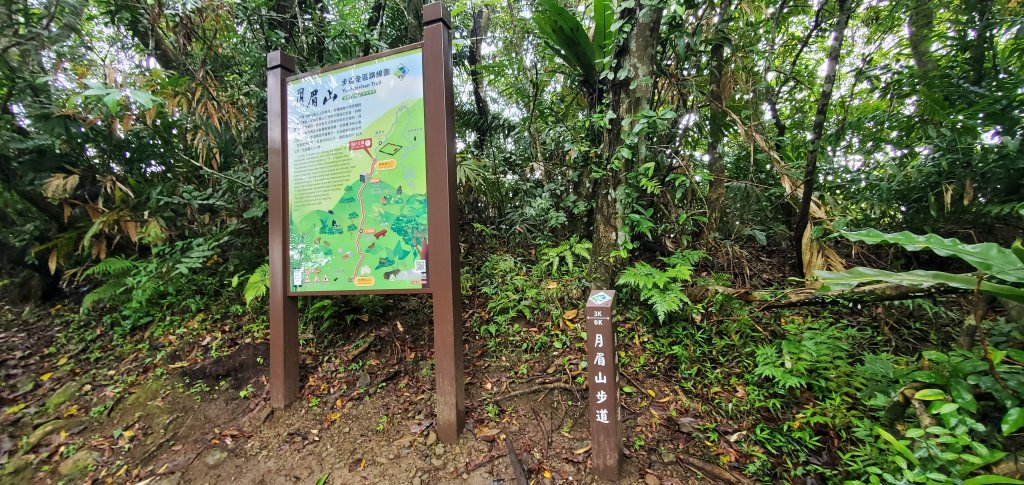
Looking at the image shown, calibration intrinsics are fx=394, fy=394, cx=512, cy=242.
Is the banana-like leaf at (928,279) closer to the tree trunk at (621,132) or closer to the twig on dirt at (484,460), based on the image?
the tree trunk at (621,132)

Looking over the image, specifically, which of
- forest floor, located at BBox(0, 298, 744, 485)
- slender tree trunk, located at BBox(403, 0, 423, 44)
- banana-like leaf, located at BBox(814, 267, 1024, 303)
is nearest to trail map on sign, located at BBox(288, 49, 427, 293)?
forest floor, located at BBox(0, 298, 744, 485)

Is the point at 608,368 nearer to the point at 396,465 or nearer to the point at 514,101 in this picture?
the point at 396,465

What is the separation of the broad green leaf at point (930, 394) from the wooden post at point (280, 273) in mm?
3850

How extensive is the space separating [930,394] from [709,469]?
3.68 ft

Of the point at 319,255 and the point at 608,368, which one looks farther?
the point at 319,255

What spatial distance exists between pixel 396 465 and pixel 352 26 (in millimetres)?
4147

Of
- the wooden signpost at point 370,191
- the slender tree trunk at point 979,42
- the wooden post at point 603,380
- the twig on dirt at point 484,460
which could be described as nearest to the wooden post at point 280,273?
the wooden signpost at point 370,191

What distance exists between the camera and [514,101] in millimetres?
5332

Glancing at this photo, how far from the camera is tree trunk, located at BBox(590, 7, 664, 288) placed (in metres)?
3.27

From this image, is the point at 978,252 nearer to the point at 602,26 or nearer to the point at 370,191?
the point at 602,26

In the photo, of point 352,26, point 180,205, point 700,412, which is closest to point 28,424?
point 180,205

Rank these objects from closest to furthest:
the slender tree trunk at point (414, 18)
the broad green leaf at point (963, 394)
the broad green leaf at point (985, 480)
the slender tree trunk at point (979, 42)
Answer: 1. the broad green leaf at point (985, 480)
2. the broad green leaf at point (963, 394)
3. the slender tree trunk at point (979, 42)
4. the slender tree trunk at point (414, 18)

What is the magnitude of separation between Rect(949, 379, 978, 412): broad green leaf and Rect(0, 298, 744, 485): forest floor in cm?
108

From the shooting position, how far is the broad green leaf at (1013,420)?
5.04 ft
